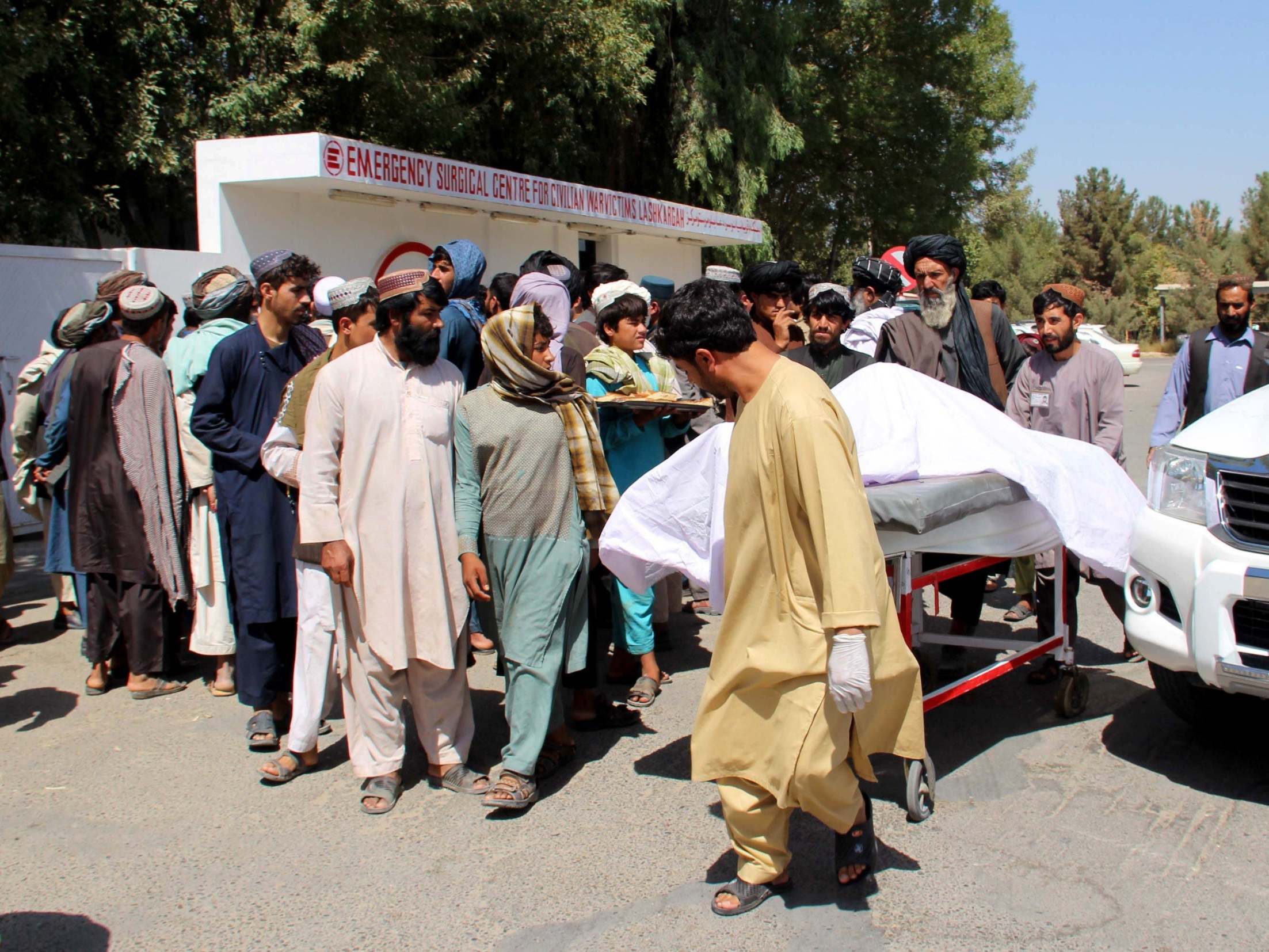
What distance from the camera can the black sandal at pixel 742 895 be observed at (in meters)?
3.45

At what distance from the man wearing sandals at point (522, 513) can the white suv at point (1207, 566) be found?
2181mm

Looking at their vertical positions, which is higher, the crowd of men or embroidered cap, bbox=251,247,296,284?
embroidered cap, bbox=251,247,296,284

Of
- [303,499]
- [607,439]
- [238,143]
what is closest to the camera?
[303,499]

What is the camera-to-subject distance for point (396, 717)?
4441mm

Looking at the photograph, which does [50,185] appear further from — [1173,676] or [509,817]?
[1173,676]

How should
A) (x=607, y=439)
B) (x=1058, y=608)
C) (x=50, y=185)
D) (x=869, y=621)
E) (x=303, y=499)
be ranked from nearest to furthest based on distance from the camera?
1. (x=869, y=621)
2. (x=303, y=499)
3. (x=1058, y=608)
4. (x=607, y=439)
5. (x=50, y=185)

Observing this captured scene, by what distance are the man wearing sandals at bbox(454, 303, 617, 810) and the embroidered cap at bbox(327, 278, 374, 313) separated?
0.89 meters

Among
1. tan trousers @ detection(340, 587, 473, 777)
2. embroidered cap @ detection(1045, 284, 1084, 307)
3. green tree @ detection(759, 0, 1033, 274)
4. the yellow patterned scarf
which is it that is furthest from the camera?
green tree @ detection(759, 0, 1033, 274)

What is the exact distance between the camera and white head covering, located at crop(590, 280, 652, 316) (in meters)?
6.05

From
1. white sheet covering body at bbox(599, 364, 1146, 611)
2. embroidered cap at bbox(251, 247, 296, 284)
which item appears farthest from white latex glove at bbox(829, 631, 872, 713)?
embroidered cap at bbox(251, 247, 296, 284)

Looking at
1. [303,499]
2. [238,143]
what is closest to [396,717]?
[303,499]

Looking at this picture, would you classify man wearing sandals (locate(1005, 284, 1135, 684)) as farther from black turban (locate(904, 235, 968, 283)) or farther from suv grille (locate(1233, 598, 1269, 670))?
suv grille (locate(1233, 598, 1269, 670))

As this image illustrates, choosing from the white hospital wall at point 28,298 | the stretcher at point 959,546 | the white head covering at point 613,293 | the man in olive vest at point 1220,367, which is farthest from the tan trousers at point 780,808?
the white hospital wall at point 28,298

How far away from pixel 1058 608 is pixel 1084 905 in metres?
1.77
